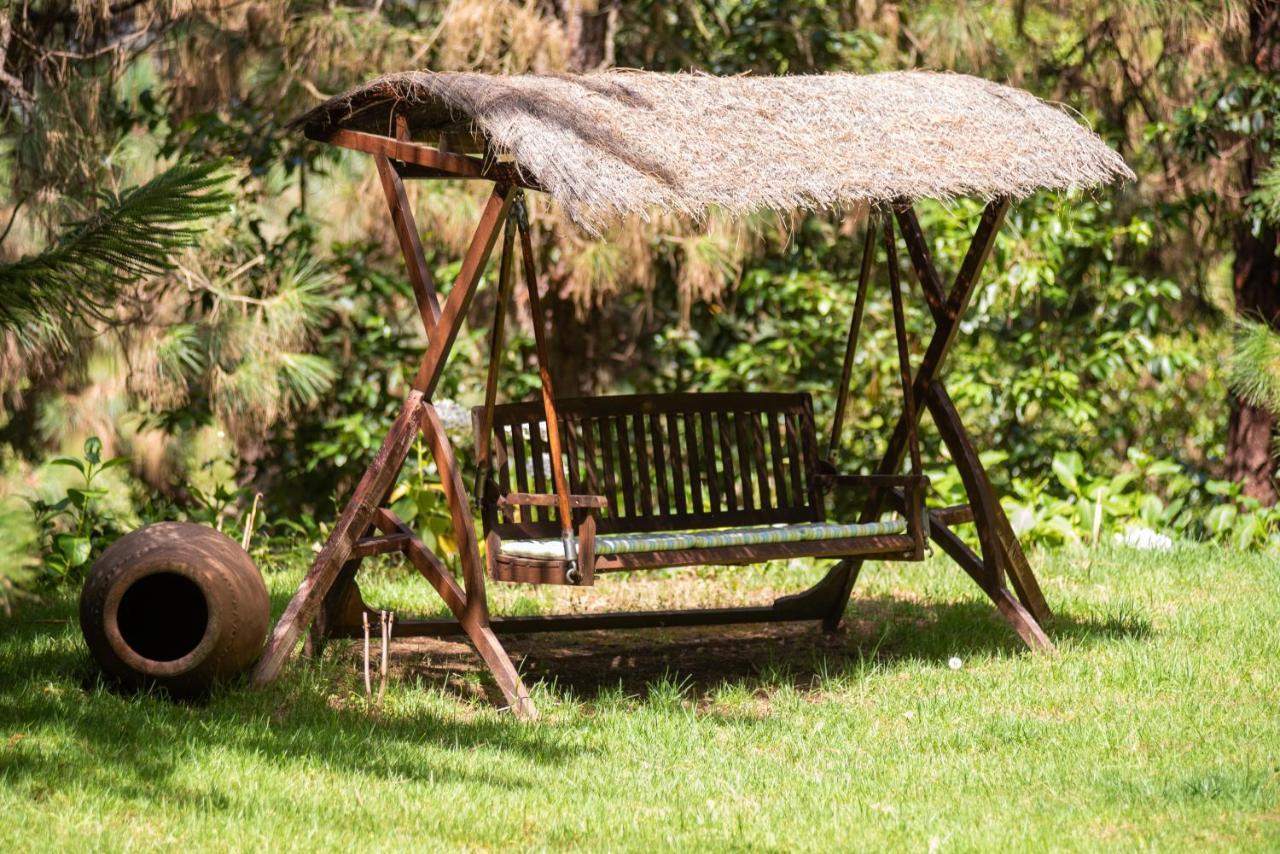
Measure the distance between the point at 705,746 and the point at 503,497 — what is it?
3.84 ft

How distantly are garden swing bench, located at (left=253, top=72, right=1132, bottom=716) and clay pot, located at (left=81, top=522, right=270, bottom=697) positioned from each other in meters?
0.14

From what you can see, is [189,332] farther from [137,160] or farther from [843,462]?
[843,462]

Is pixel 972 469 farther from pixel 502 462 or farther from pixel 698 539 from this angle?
pixel 502 462

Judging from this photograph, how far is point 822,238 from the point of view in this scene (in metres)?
8.94

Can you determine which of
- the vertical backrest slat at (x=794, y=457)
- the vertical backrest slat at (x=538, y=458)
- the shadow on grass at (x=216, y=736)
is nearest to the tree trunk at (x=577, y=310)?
the vertical backrest slat at (x=794, y=457)

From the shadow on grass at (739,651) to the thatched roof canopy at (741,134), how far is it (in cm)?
168

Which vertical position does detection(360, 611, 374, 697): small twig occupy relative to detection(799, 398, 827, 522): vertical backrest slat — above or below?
below

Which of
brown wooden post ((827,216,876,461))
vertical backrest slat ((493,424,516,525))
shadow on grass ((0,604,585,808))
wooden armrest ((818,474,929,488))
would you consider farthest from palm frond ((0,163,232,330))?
brown wooden post ((827,216,876,461))

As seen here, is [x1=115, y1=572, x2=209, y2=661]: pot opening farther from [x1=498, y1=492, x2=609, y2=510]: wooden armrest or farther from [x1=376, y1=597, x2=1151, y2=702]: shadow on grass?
[x1=498, y1=492, x2=609, y2=510]: wooden armrest

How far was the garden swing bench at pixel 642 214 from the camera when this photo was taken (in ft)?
15.1

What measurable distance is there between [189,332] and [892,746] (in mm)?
4232

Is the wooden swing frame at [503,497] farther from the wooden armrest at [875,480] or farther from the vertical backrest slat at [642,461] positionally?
the vertical backrest slat at [642,461]

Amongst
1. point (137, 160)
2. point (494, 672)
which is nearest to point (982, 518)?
point (494, 672)

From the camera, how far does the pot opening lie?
510 cm
